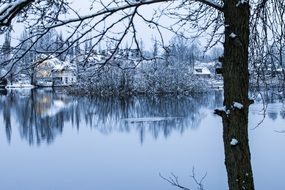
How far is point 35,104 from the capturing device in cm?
2848

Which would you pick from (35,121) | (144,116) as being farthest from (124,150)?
(35,121)

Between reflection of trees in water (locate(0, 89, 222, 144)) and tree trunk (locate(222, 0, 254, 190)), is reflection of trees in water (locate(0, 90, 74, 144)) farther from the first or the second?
tree trunk (locate(222, 0, 254, 190))

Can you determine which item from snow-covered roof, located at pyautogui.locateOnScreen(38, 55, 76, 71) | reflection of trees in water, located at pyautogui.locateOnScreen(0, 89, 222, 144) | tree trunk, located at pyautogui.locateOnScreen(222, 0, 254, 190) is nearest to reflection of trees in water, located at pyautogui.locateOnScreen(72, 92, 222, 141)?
reflection of trees in water, located at pyautogui.locateOnScreen(0, 89, 222, 144)

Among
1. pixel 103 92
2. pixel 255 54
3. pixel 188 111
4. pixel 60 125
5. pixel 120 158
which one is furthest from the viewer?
pixel 103 92

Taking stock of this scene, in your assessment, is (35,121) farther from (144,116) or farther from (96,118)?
(144,116)

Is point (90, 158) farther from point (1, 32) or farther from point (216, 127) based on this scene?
point (1, 32)

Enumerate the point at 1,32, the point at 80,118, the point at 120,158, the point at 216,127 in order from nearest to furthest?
1. the point at 1,32
2. the point at 120,158
3. the point at 216,127
4. the point at 80,118

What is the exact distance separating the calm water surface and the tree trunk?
16.0 feet

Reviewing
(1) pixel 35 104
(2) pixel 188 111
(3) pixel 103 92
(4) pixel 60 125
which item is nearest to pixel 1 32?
(4) pixel 60 125

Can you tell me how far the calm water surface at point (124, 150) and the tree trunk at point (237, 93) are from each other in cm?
488

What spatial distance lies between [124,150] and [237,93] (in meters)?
11.7

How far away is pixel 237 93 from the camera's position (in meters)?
2.49

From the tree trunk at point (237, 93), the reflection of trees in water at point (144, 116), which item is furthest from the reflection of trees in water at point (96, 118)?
the tree trunk at point (237, 93)

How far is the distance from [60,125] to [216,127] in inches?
256
